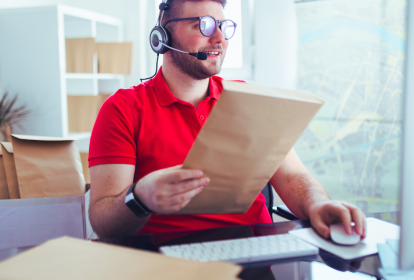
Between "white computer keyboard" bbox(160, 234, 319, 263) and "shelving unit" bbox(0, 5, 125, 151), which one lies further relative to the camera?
"shelving unit" bbox(0, 5, 125, 151)

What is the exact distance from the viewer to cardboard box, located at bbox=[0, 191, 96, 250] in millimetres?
1097

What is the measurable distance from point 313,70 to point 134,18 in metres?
1.44

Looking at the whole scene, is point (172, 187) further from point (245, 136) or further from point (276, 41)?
point (276, 41)

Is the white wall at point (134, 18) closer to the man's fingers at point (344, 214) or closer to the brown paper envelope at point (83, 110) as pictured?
the brown paper envelope at point (83, 110)

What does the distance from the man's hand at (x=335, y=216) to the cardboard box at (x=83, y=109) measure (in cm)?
189

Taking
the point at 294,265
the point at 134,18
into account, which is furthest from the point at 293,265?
the point at 134,18

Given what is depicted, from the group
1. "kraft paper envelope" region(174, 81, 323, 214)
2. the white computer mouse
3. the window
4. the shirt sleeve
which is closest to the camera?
"kraft paper envelope" region(174, 81, 323, 214)

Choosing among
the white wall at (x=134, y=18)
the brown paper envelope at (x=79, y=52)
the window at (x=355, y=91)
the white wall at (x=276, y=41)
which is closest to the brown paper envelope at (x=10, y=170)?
the brown paper envelope at (x=79, y=52)

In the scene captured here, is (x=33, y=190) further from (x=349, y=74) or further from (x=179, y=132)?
(x=349, y=74)

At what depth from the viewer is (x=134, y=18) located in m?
2.61

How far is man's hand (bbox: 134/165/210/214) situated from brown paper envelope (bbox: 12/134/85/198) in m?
0.73

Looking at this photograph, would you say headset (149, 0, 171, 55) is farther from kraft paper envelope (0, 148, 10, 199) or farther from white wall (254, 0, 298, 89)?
white wall (254, 0, 298, 89)

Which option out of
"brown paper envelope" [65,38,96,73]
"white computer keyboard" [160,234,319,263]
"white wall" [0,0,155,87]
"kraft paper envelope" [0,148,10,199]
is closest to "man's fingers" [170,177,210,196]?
"white computer keyboard" [160,234,319,263]

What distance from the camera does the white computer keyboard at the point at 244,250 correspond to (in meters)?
0.61
